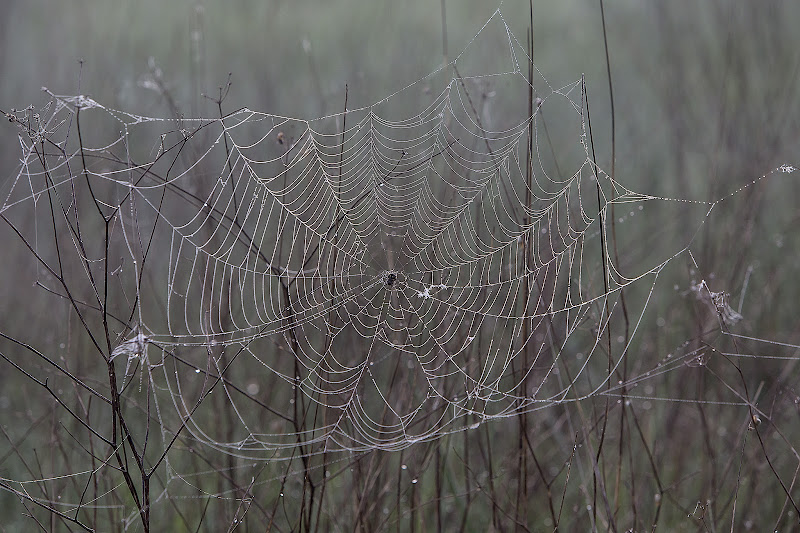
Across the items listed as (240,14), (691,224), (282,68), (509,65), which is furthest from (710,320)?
(240,14)

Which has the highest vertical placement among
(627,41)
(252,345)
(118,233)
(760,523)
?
(627,41)

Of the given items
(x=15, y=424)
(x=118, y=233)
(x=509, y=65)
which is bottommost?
(x=15, y=424)

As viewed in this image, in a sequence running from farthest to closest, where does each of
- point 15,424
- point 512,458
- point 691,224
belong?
point 691,224 < point 15,424 < point 512,458

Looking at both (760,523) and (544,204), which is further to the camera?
(544,204)

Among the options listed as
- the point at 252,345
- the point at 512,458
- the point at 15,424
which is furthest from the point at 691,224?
the point at 15,424

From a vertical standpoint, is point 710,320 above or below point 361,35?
below

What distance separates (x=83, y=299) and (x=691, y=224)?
13.7ft

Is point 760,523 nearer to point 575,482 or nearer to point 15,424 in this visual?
point 575,482

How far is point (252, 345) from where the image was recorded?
392 centimetres

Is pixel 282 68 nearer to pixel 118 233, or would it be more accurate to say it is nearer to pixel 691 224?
pixel 118 233

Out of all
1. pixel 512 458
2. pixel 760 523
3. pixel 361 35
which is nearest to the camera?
pixel 512 458

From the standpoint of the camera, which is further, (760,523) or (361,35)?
(361,35)

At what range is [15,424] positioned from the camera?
4602 mm

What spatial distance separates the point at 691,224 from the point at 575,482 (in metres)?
2.45
